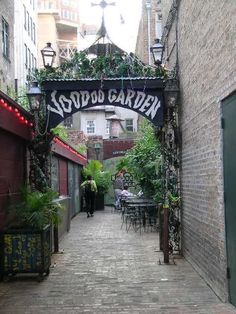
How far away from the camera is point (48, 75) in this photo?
35.4 ft

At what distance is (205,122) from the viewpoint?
26.0 ft

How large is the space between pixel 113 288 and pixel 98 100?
169 inches

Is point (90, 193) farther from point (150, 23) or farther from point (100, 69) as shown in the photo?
point (150, 23)

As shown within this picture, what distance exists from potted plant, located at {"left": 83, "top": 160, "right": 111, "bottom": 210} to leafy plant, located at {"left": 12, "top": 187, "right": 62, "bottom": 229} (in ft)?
52.1

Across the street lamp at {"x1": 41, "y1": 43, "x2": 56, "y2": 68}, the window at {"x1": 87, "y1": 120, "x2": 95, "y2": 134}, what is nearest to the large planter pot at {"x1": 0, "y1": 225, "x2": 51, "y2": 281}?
the street lamp at {"x1": 41, "y1": 43, "x2": 56, "y2": 68}

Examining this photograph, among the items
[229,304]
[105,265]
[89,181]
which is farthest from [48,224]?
[89,181]

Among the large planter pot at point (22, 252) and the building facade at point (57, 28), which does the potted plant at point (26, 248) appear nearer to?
the large planter pot at point (22, 252)

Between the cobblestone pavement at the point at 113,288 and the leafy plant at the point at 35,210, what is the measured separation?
0.94 metres

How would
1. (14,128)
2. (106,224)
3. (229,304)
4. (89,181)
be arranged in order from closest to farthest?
(229,304), (14,128), (106,224), (89,181)

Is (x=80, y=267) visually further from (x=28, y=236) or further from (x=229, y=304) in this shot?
(x=229, y=304)

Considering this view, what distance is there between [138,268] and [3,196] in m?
2.81

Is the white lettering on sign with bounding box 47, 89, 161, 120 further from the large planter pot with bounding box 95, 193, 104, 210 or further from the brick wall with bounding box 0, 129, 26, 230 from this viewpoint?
the large planter pot with bounding box 95, 193, 104, 210

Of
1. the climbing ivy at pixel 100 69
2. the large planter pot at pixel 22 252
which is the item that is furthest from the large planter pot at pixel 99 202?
the large planter pot at pixel 22 252

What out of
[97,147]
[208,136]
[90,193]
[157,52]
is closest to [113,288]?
[208,136]
